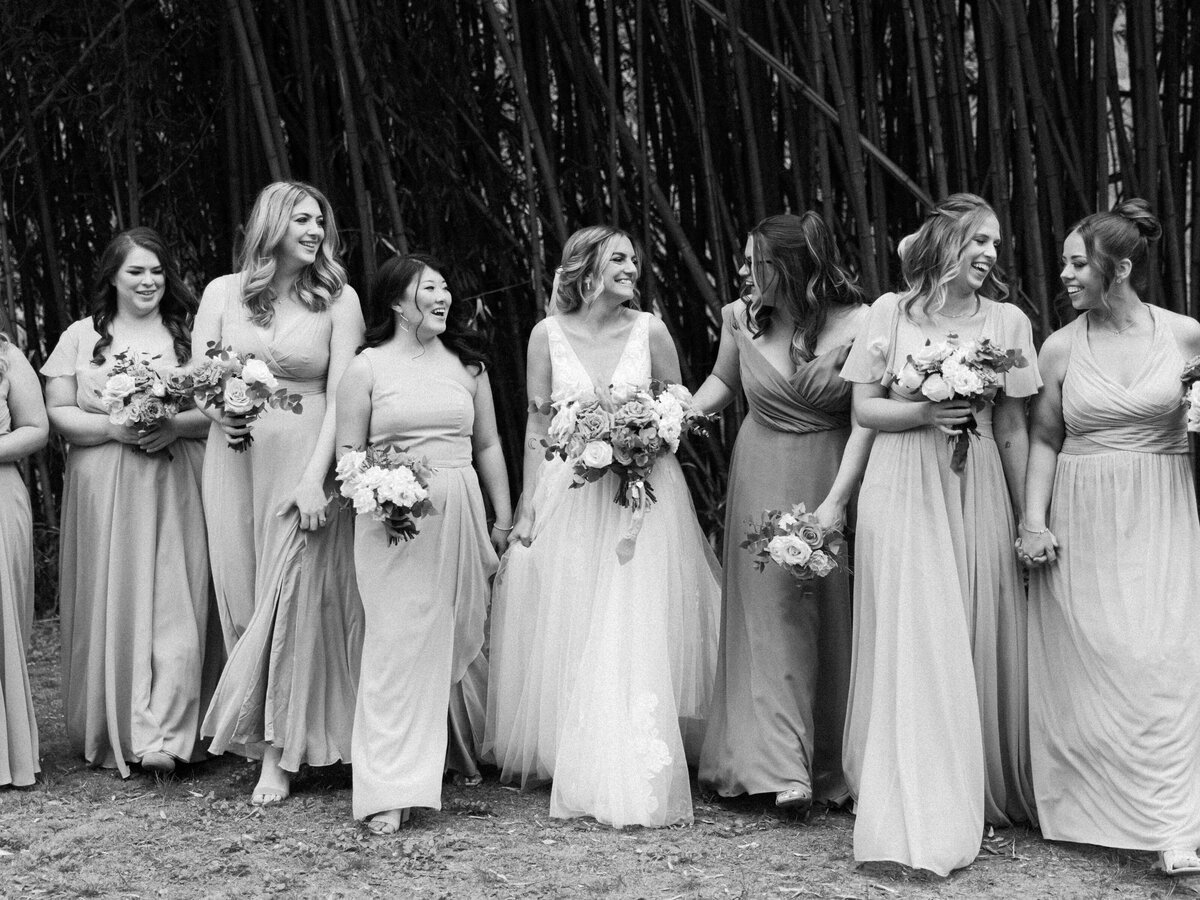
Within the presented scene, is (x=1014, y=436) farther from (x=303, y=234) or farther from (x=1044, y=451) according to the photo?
(x=303, y=234)

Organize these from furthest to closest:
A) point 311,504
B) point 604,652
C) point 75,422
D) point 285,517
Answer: point 75,422 → point 285,517 → point 311,504 → point 604,652

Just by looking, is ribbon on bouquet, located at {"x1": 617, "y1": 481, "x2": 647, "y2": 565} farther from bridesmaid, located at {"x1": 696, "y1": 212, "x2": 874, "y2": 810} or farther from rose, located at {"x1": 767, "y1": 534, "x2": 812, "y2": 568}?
rose, located at {"x1": 767, "y1": 534, "x2": 812, "y2": 568}

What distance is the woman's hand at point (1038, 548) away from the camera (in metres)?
3.86

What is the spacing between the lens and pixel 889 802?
12.1 feet

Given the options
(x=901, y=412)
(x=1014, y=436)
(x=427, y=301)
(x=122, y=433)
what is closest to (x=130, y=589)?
(x=122, y=433)

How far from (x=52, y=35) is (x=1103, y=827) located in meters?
4.81

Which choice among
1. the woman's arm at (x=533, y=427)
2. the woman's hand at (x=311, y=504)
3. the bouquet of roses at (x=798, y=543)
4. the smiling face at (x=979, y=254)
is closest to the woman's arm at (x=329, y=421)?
the woman's hand at (x=311, y=504)

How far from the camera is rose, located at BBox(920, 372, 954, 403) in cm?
365

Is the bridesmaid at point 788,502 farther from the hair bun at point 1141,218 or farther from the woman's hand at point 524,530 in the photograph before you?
the hair bun at point 1141,218

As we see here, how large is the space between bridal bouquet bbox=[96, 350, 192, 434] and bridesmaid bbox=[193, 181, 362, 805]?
14 cm

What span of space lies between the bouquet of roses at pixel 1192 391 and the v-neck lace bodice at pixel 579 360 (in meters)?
1.46

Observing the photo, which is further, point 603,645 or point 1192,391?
point 603,645

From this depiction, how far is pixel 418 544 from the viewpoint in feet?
13.6

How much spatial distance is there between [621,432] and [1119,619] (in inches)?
52.5
